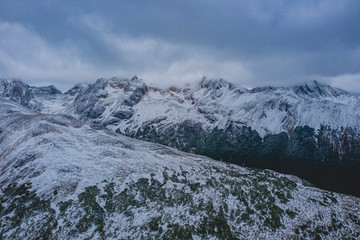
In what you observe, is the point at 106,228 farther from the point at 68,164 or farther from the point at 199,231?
the point at 68,164

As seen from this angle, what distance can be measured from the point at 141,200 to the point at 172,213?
7.92m

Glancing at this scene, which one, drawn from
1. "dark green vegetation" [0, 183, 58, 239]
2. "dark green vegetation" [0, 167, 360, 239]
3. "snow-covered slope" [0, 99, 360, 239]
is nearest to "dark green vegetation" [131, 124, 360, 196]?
"snow-covered slope" [0, 99, 360, 239]

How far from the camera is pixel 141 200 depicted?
44812 millimetres

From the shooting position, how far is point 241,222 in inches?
A: 1619

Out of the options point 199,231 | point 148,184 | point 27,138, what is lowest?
point 199,231

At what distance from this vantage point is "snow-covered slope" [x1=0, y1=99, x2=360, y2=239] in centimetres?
3666

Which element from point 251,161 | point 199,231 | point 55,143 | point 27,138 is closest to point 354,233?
point 199,231

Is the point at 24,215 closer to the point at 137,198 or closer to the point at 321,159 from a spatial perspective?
the point at 137,198

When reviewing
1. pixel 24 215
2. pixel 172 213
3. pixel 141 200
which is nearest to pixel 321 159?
pixel 172 213

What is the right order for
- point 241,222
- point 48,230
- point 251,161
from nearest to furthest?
point 48,230
point 241,222
point 251,161

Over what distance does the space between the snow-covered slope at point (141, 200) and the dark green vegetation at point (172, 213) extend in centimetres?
18

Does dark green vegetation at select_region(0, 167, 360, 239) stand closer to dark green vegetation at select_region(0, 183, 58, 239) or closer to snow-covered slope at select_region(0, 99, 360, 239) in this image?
dark green vegetation at select_region(0, 183, 58, 239)

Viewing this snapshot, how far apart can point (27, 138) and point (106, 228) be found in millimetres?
→ 44495

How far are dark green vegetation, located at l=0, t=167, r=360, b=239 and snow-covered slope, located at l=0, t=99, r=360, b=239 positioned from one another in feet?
0.58
